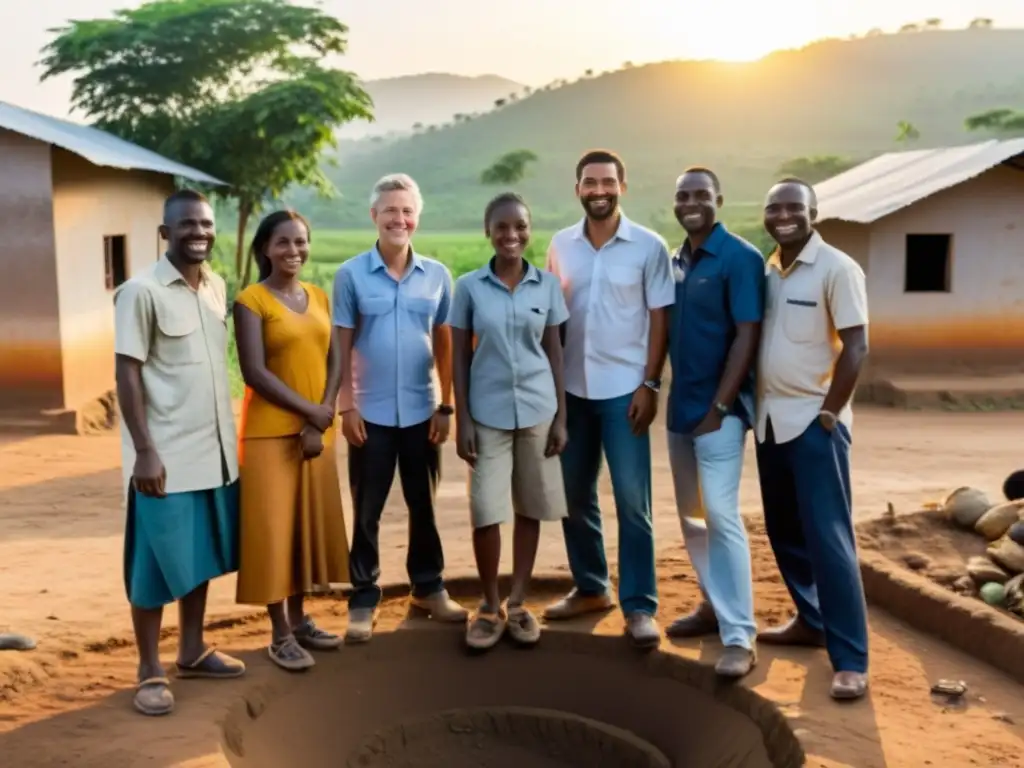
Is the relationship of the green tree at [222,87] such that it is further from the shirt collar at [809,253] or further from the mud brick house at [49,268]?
the shirt collar at [809,253]

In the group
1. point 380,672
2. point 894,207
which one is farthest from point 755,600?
point 894,207

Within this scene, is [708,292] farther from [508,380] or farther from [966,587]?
[966,587]

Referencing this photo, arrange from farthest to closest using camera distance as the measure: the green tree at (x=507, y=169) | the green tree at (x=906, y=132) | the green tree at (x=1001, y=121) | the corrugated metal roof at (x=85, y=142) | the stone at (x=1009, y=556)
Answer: the green tree at (x=507, y=169) → the green tree at (x=1001, y=121) → the green tree at (x=906, y=132) → the corrugated metal roof at (x=85, y=142) → the stone at (x=1009, y=556)

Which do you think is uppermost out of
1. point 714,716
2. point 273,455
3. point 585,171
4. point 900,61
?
point 900,61

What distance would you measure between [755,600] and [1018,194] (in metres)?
10.1

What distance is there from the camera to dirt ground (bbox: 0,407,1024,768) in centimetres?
381

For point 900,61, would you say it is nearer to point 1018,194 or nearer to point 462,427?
point 1018,194

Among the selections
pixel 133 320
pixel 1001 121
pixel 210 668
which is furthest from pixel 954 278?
pixel 1001 121

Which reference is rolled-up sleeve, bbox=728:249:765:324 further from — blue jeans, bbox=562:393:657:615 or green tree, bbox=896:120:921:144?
green tree, bbox=896:120:921:144

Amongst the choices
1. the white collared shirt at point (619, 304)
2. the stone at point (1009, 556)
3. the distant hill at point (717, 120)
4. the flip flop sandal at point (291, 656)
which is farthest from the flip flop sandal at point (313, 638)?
the distant hill at point (717, 120)

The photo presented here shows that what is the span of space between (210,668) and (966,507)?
4205 millimetres

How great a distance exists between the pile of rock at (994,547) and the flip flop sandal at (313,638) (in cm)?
296

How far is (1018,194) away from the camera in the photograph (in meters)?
13.6

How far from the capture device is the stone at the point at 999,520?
5938mm
